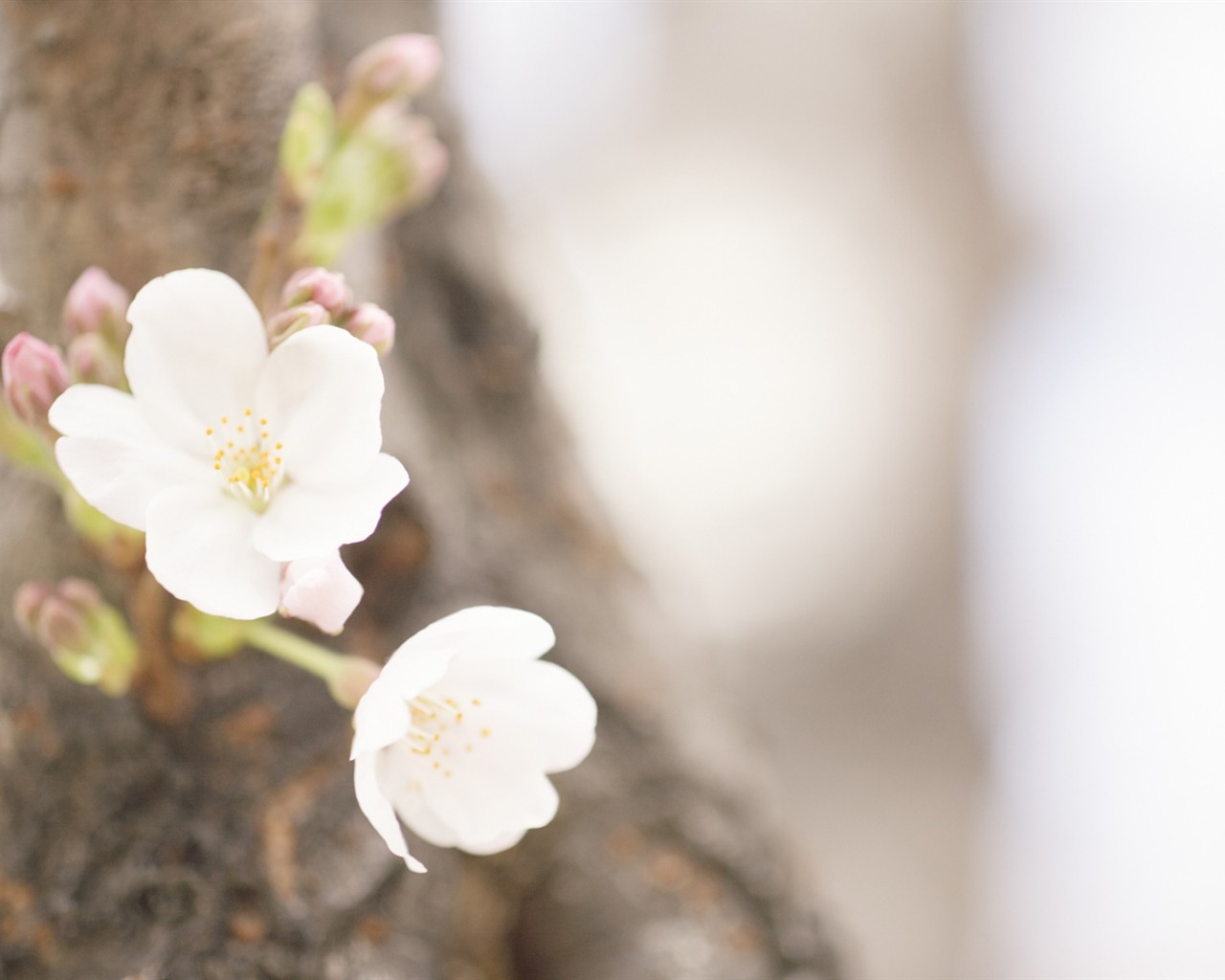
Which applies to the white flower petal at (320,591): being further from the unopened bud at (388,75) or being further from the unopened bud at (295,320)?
the unopened bud at (388,75)

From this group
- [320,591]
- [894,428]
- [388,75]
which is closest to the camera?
[320,591]

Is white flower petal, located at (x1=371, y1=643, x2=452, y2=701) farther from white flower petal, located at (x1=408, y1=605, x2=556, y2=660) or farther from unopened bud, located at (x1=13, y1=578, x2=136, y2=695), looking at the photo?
unopened bud, located at (x1=13, y1=578, x2=136, y2=695)

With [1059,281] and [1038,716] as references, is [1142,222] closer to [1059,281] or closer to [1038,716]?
[1059,281]

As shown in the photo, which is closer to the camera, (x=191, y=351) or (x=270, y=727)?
(x=191, y=351)

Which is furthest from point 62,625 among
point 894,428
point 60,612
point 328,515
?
point 894,428

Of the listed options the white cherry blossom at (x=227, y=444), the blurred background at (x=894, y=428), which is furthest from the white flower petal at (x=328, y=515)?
the blurred background at (x=894, y=428)

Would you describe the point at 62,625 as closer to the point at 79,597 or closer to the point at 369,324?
the point at 79,597

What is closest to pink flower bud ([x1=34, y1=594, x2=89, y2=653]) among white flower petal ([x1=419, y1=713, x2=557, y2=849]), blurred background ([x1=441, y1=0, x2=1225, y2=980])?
white flower petal ([x1=419, y1=713, x2=557, y2=849])
